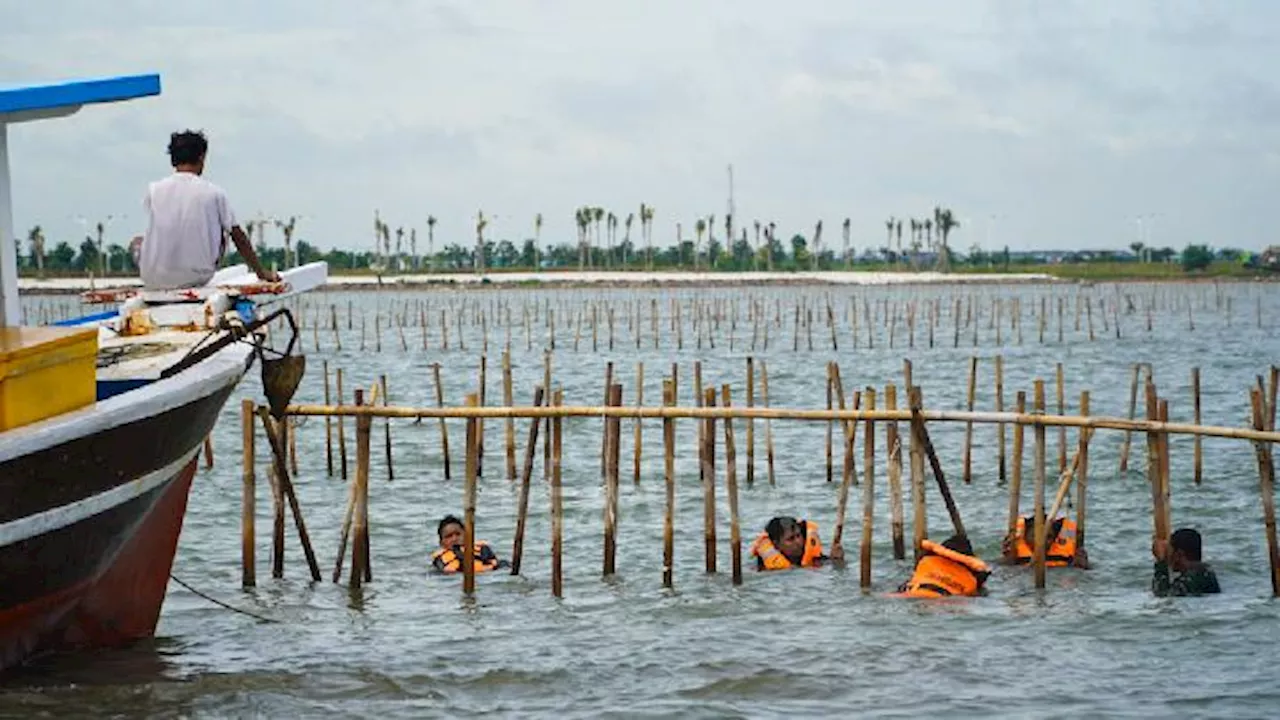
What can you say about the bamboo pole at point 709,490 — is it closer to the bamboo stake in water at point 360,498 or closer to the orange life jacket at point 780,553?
the orange life jacket at point 780,553

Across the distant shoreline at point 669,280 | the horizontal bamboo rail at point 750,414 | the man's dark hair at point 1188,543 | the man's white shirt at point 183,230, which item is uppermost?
the man's white shirt at point 183,230

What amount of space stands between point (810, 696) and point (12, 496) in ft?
14.9

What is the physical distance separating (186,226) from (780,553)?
217 inches

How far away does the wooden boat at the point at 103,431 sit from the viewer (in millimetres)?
9059

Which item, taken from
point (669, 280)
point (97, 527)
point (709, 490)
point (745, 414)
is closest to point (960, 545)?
point (709, 490)

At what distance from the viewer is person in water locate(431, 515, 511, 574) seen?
1460 centimetres

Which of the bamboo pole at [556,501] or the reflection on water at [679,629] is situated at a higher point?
the bamboo pole at [556,501]

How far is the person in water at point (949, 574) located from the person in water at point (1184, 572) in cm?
121

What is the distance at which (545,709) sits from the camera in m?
Answer: 10.6

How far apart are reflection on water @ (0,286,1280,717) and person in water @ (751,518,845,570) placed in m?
0.23

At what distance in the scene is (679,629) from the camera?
12.6m

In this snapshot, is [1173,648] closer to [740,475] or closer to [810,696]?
[810,696]

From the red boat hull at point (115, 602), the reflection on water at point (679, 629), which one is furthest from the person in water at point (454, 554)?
the red boat hull at point (115, 602)

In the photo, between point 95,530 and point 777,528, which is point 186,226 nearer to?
point 95,530
